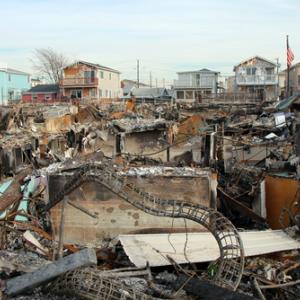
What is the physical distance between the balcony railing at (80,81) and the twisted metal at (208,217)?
56.4m

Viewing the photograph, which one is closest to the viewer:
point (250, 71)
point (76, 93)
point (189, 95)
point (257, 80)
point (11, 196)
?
point (11, 196)

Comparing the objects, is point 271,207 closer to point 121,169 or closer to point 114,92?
point 121,169

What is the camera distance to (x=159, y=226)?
346 inches

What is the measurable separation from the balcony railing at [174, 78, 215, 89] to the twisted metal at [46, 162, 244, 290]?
191 ft

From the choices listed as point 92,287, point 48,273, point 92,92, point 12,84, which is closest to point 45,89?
point 12,84

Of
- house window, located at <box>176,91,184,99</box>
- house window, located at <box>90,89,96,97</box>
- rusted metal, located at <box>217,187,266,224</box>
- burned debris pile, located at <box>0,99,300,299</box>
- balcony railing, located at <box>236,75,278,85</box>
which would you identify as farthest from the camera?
house window, located at <box>176,91,184,99</box>

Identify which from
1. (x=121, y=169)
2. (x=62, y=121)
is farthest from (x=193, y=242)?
(x=62, y=121)

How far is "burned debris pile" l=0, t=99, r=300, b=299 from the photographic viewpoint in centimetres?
527

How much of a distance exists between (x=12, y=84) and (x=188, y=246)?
2502 inches

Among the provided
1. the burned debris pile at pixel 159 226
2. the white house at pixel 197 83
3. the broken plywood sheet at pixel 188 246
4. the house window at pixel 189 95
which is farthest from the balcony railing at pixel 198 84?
the broken plywood sheet at pixel 188 246

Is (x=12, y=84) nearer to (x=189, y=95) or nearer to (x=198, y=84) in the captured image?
(x=189, y=95)

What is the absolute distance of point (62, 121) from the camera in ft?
83.0

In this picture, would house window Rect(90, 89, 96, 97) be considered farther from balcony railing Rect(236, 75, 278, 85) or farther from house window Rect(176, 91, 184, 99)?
balcony railing Rect(236, 75, 278, 85)

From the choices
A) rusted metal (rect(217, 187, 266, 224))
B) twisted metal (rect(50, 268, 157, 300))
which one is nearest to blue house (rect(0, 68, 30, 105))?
rusted metal (rect(217, 187, 266, 224))
